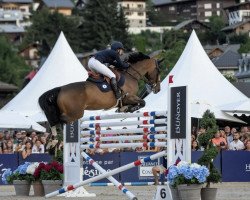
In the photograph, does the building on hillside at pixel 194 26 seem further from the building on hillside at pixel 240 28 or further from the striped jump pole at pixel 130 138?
the striped jump pole at pixel 130 138

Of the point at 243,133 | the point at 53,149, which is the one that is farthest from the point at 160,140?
the point at 243,133

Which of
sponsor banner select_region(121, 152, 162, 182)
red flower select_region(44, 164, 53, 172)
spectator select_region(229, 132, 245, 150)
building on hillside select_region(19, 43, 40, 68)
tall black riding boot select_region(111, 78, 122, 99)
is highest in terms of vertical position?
building on hillside select_region(19, 43, 40, 68)

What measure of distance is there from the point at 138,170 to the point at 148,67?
6994 millimetres

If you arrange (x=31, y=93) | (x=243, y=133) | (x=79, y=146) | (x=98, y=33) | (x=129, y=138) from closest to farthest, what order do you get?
(x=129, y=138), (x=79, y=146), (x=243, y=133), (x=31, y=93), (x=98, y=33)

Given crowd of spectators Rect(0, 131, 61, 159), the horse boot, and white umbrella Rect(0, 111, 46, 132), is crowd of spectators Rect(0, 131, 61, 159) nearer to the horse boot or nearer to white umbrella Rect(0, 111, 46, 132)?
white umbrella Rect(0, 111, 46, 132)

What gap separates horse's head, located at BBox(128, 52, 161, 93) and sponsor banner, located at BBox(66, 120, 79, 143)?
184 centimetres

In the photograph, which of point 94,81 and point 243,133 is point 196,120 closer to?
point 243,133

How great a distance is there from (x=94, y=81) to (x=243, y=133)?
31.7ft

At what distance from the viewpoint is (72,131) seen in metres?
19.5

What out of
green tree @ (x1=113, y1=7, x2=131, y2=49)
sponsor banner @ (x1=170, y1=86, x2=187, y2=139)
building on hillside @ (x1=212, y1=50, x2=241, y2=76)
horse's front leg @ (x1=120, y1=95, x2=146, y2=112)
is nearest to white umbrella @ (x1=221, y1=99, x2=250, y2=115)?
horse's front leg @ (x1=120, y1=95, x2=146, y2=112)

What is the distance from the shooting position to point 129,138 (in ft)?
57.4

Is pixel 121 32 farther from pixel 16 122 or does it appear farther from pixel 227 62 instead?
pixel 16 122

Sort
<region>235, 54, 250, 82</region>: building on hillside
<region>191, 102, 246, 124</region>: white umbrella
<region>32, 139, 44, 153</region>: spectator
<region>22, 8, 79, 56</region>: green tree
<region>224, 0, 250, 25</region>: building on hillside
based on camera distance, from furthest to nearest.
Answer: <region>224, 0, 250, 25</region>: building on hillside < <region>22, 8, 79, 56</region>: green tree < <region>235, 54, 250, 82</region>: building on hillside < <region>191, 102, 246, 124</region>: white umbrella < <region>32, 139, 44, 153</region>: spectator

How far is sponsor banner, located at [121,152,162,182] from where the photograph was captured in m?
24.9
